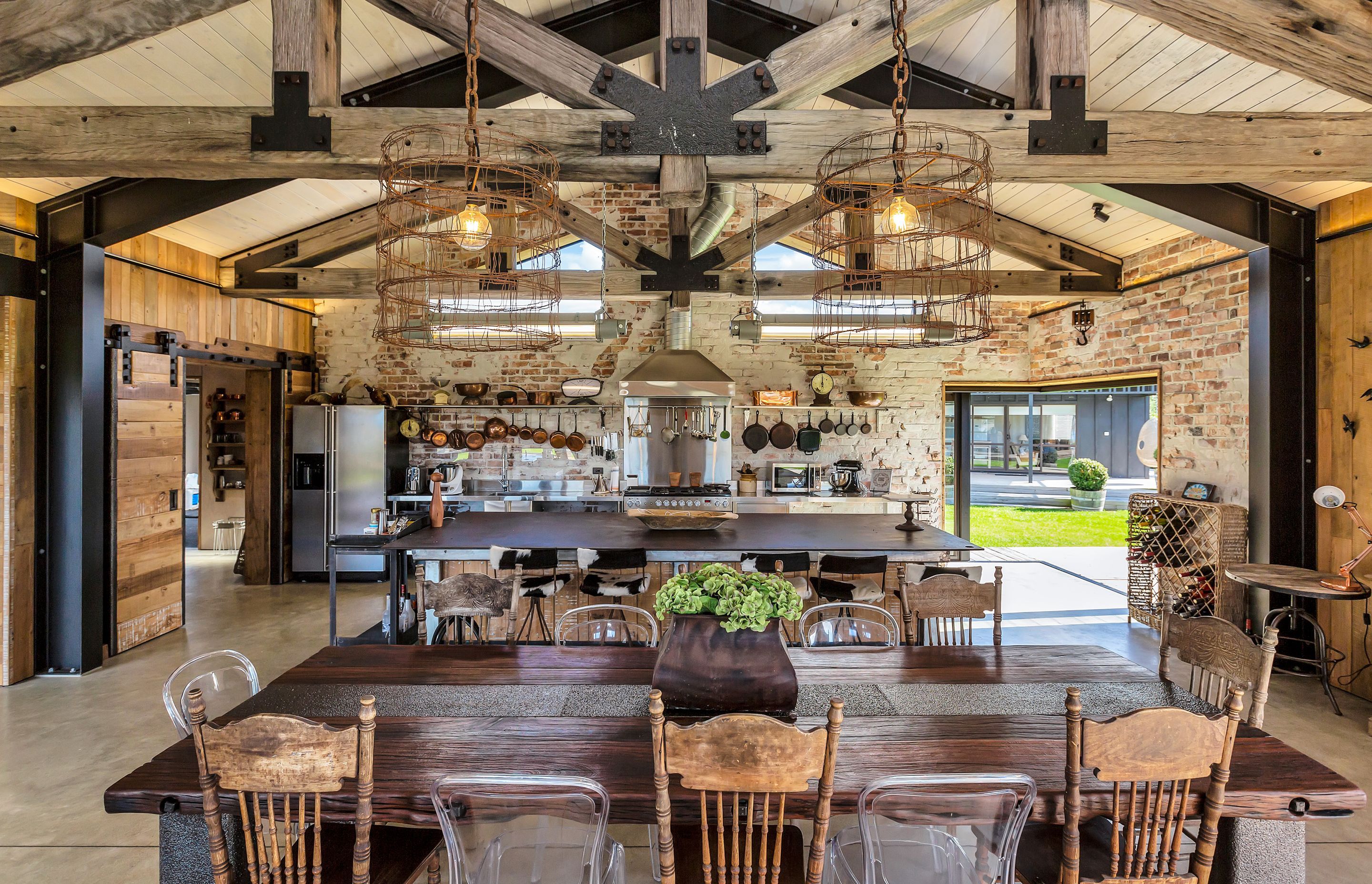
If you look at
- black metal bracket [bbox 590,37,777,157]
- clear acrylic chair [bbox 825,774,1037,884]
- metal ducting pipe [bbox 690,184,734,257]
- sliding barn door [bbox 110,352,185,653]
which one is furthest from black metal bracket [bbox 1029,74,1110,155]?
sliding barn door [bbox 110,352,185,653]

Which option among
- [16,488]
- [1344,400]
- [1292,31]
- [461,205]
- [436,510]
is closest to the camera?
[1292,31]

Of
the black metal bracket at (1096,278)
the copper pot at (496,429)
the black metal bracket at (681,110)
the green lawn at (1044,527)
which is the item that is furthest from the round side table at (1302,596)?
the copper pot at (496,429)

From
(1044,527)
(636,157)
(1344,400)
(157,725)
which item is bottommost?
(157,725)

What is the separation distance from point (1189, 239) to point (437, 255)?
6.28m

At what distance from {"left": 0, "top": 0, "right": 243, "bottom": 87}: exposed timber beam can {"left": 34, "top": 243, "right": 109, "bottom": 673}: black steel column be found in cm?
189

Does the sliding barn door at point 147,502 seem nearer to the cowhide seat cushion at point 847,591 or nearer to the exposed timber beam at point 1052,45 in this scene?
the cowhide seat cushion at point 847,591

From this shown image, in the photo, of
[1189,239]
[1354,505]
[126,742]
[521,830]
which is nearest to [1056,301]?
[1189,239]

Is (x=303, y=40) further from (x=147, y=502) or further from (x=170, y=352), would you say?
(x=147, y=502)

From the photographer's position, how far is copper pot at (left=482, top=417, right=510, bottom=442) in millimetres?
7500

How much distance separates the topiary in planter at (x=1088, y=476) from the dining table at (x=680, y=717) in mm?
9534

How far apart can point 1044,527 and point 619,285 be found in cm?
792

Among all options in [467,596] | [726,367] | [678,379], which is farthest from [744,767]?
[726,367]

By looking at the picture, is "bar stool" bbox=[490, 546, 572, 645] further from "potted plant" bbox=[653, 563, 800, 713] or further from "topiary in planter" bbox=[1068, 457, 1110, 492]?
"topiary in planter" bbox=[1068, 457, 1110, 492]

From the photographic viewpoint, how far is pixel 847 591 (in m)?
3.88
